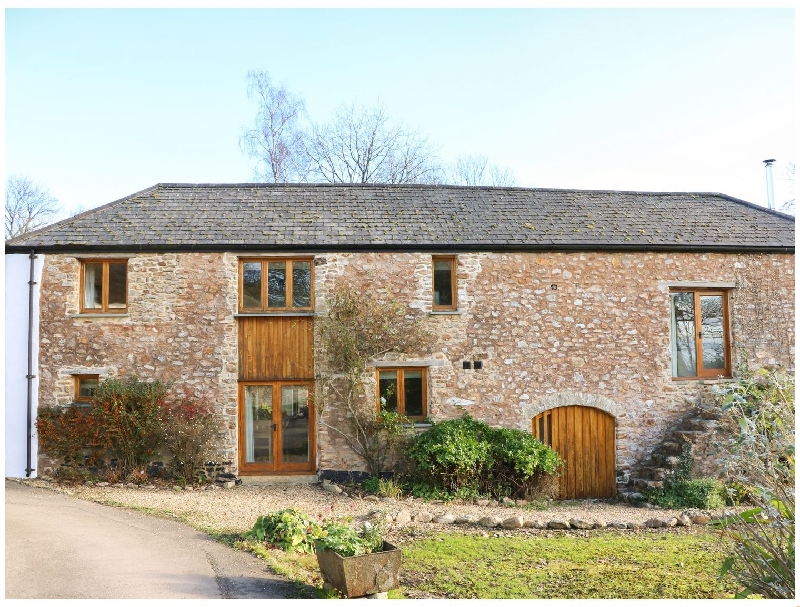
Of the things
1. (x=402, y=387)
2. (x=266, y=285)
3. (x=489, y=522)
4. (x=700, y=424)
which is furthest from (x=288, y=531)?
(x=700, y=424)

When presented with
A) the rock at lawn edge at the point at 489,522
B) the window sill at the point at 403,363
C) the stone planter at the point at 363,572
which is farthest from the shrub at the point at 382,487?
the stone planter at the point at 363,572

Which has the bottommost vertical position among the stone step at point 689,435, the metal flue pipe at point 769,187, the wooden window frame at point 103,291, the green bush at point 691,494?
the green bush at point 691,494

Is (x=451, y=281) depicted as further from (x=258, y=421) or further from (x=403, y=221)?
(x=258, y=421)

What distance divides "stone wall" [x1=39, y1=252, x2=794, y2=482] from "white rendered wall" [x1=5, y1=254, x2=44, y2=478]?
18cm

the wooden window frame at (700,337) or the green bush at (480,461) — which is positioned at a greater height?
the wooden window frame at (700,337)

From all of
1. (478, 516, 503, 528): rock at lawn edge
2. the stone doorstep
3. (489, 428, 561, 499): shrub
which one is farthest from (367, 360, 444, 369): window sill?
(478, 516, 503, 528): rock at lawn edge

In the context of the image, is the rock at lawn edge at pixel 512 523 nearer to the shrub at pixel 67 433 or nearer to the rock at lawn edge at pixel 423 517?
the rock at lawn edge at pixel 423 517

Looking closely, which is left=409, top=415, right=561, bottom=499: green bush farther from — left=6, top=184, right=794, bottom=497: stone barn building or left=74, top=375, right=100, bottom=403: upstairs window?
left=74, top=375, right=100, bottom=403: upstairs window

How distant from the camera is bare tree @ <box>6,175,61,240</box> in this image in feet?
74.4

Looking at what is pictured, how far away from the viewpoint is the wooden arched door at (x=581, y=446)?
11055 mm

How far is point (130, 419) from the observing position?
1018 centimetres

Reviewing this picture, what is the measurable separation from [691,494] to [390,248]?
6.67 meters

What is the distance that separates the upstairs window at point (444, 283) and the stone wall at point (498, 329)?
0.66 feet

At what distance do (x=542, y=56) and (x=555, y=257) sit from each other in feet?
14.2
